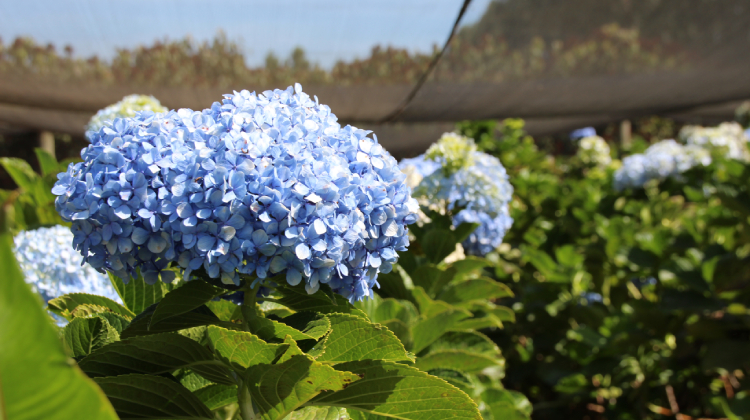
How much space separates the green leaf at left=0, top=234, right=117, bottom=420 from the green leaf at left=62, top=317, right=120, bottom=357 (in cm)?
46

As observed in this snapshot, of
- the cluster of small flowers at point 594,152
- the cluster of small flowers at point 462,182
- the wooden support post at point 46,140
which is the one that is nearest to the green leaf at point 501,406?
the cluster of small flowers at point 462,182

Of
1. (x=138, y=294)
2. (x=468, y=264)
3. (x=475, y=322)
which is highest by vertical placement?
(x=138, y=294)

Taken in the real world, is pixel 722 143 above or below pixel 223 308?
below

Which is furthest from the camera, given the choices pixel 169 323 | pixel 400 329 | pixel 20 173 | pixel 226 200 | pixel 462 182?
pixel 20 173

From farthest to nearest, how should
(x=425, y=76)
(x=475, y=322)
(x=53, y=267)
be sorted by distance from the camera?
(x=425, y=76) → (x=475, y=322) → (x=53, y=267)

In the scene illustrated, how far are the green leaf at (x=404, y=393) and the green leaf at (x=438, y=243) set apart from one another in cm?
80

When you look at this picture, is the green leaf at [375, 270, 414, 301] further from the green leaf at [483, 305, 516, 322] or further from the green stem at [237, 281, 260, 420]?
the green stem at [237, 281, 260, 420]

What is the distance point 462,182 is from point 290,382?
45.3 inches

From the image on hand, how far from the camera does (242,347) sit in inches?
26.7

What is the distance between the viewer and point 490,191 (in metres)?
1.78

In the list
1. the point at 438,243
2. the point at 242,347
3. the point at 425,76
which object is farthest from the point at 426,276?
the point at 425,76

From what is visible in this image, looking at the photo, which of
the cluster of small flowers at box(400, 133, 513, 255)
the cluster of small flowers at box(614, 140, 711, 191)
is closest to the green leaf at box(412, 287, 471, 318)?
the cluster of small flowers at box(400, 133, 513, 255)

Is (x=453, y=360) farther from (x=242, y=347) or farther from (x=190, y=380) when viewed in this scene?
(x=242, y=347)

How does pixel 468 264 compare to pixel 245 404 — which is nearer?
pixel 245 404
